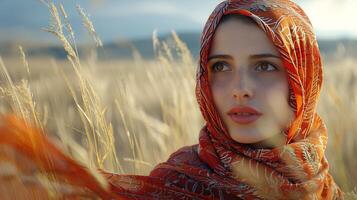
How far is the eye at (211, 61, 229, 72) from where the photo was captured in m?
2.18

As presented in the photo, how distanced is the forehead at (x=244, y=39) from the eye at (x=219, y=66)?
0.05 metres

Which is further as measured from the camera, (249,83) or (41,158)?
(249,83)

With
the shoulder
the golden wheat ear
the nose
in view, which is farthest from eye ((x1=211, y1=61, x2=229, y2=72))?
the golden wheat ear

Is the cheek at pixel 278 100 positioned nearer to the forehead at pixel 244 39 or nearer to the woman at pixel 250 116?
the woman at pixel 250 116

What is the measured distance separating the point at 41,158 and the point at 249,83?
882mm

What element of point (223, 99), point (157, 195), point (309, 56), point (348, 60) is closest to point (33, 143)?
point (157, 195)

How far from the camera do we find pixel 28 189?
152 cm

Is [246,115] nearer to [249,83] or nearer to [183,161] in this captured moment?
[249,83]

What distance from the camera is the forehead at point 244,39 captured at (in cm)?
213

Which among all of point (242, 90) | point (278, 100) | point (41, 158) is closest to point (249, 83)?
point (242, 90)

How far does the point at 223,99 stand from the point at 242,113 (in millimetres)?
99

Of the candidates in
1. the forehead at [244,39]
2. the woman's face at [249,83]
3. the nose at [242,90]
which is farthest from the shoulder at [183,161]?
the forehead at [244,39]

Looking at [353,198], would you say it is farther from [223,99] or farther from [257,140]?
[223,99]

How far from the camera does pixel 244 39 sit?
2.14 metres
